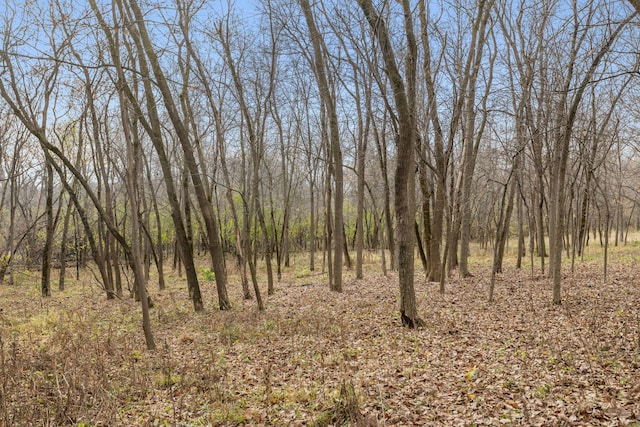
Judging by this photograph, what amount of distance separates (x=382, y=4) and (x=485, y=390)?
623cm

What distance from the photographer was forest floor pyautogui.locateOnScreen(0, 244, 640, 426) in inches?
171

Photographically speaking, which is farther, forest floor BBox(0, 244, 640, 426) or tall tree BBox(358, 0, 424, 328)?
tall tree BBox(358, 0, 424, 328)

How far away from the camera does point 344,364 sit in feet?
18.9

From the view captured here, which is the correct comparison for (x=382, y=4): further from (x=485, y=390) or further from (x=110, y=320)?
(x=110, y=320)

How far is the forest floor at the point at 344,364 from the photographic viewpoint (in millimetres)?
4344

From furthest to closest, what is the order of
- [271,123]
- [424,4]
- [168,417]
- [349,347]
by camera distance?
[271,123] → [424,4] → [349,347] → [168,417]

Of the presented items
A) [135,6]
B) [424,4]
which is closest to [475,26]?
[424,4]

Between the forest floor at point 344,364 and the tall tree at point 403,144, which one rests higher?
the tall tree at point 403,144

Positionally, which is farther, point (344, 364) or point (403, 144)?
point (403, 144)

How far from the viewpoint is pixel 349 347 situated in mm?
6668

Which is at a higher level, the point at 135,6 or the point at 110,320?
the point at 135,6

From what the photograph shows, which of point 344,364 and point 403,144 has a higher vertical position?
point 403,144

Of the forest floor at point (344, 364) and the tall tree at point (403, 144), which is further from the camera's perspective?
the tall tree at point (403, 144)

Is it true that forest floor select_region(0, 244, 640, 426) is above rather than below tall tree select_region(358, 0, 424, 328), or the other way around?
below
